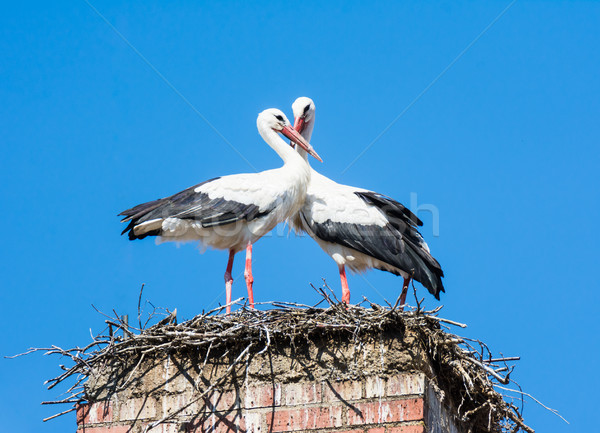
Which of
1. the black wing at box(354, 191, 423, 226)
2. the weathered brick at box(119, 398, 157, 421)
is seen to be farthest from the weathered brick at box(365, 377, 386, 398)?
the black wing at box(354, 191, 423, 226)

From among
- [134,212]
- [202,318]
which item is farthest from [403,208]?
[202,318]

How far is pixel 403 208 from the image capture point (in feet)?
26.8

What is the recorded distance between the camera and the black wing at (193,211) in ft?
24.1

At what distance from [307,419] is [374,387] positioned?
1.34 ft

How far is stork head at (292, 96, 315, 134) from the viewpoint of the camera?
30.9ft

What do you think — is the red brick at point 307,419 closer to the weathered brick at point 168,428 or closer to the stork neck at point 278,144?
the weathered brick at point 168,428

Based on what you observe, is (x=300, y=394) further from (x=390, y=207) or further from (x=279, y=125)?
(x=279, y=125)

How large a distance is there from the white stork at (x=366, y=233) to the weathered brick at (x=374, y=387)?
267 centimetres

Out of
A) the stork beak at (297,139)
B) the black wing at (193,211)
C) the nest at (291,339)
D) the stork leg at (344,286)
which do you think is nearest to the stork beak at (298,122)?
the stork beak at (297,139)

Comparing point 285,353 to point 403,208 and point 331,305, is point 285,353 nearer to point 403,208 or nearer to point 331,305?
point 331,305

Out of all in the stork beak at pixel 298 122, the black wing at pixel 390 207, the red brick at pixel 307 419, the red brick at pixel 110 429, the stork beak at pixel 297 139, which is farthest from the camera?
the stork beak at pixel 298 122

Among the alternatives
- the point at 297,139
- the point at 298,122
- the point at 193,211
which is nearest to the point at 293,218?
the point at 297,139

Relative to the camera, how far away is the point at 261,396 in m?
5.18

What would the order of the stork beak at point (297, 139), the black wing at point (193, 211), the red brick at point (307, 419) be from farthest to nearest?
the stork beak at point (297, 139)
the black wing at point (193, 211)
the red brick at point (307, 419)
